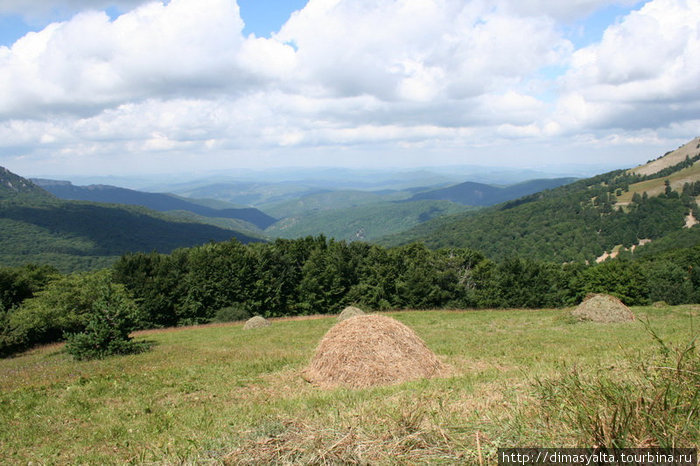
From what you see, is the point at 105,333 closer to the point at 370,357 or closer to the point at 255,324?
the point at 370,357

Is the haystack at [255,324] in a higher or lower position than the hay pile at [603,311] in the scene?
lower

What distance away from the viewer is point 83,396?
30.5ft

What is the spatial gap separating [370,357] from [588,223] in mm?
150787

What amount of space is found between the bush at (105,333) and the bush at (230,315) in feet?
69.6

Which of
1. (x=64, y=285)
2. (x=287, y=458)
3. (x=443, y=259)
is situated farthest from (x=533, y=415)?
(x=443, y=259)

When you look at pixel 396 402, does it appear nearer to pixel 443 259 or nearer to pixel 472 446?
pixel 472 446

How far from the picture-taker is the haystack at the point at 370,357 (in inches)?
390

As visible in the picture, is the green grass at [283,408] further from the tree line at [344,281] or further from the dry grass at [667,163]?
the dry grass at [667,163]

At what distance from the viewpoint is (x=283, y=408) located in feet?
24.6

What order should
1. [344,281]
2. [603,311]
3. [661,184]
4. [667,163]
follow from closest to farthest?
[603,311] → [344,281] → [661,184] → [667,163]

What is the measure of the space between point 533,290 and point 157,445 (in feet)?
152

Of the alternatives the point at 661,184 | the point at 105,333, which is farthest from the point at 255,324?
the point at 661,184

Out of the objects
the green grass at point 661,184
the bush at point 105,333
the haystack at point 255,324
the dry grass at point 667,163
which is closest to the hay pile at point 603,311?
the haystack at point 255,324

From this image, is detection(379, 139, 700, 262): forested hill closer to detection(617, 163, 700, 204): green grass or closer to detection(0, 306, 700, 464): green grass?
detection(617, 163, 700, 204): green grass
